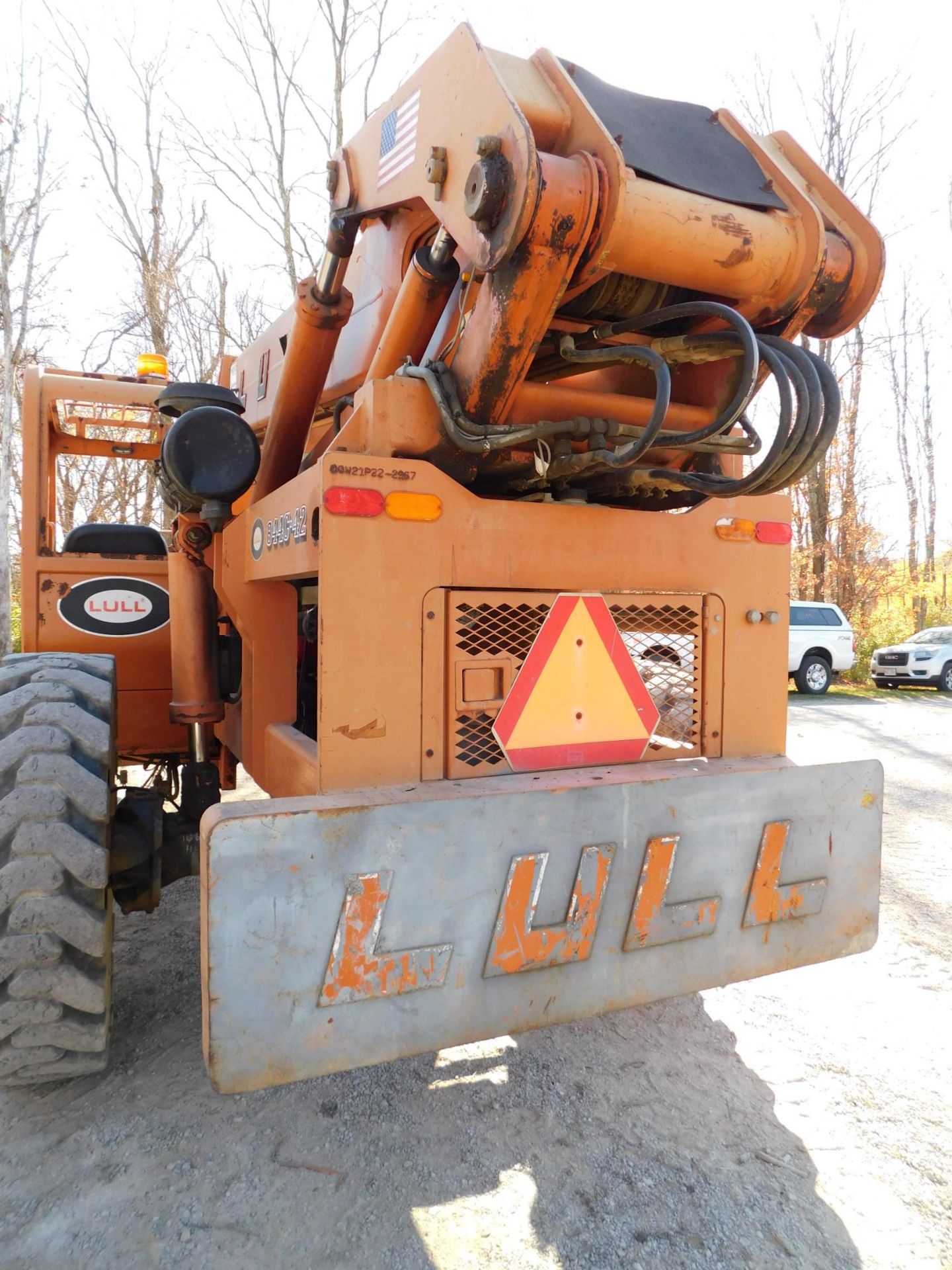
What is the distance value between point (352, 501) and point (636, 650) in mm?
1007

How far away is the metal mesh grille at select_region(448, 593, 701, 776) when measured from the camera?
2289 millimetres

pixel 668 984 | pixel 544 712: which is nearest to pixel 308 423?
pixel 544 712

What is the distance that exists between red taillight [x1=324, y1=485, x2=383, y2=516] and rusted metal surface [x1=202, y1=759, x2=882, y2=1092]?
27.8 inches

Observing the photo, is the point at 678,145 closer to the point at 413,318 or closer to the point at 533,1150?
the point at 413,318

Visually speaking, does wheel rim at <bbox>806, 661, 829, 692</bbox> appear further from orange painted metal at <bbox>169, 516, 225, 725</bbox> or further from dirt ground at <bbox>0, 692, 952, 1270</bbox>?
orange painted metal at <bbox>169, 516, 225, 725</bbox>

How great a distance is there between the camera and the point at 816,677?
16.9 meters

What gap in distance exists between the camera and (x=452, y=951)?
1.93m

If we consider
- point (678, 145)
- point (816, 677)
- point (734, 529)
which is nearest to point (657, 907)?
point (734, 529)

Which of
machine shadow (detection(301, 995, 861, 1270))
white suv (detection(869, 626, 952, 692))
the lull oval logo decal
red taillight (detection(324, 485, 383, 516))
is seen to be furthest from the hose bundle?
white suv (detection(869, 626, 952, 692))

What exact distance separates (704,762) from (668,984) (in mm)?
645

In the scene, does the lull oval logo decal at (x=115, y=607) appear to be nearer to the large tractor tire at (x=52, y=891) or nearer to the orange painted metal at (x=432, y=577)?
the orange painted metal at (x=432, y=577)

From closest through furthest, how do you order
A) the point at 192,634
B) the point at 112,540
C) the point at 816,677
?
the point at 192,634
the point at 112,540
the point at 816,677

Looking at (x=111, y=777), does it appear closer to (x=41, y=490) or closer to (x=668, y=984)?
(x=668, y=984)

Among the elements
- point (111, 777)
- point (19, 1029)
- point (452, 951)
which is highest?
point (111, 777)
